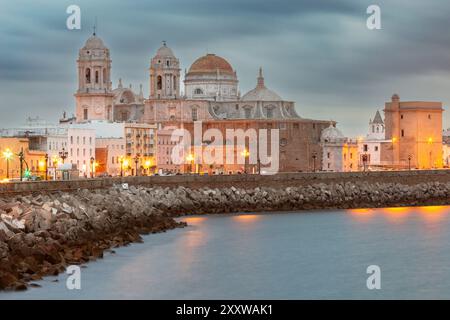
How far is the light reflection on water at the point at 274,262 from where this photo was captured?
29.6 m

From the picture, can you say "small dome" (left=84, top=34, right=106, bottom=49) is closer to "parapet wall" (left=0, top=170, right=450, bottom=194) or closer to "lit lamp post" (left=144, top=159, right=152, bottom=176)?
"lit lamp post" (left=144, top=159, right=152, bottom=176)

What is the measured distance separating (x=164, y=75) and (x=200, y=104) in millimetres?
6667

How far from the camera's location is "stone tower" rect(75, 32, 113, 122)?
88.8 meters

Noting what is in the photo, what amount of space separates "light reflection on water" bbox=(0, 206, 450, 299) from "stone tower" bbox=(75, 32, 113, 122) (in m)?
41.0

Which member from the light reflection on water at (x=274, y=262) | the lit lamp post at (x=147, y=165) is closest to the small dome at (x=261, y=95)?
the lit lamp post at (x=147, y=165)

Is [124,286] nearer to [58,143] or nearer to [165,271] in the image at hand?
[165,271]

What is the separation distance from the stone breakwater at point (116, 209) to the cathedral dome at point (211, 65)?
1871 inches

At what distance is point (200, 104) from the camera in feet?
339

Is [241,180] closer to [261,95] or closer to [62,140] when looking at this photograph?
[62,140]

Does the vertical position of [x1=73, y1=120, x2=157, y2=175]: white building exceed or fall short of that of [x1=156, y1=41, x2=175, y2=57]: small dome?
it falls short

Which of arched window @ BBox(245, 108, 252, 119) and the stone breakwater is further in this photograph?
arched window @ BBox(245, 108, 252, 119)

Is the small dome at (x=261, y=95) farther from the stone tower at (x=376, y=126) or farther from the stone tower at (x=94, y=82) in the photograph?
the stone tower at (x=94, y=82)

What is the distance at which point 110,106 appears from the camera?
299 feet

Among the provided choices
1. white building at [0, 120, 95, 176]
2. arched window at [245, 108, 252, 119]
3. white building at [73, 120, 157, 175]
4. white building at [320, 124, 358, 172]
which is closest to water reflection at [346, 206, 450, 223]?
white building at [0, 120, 95, 176]
